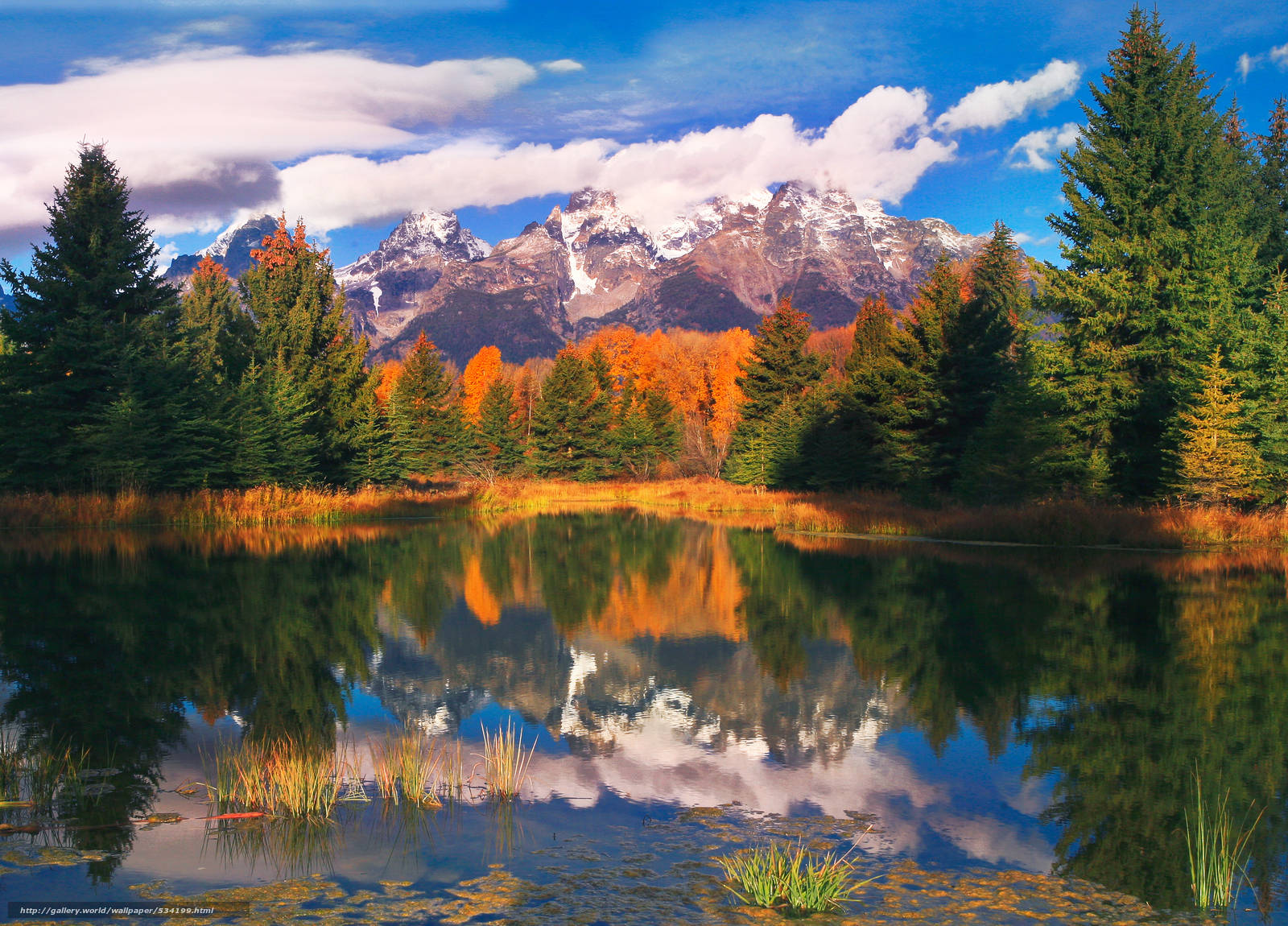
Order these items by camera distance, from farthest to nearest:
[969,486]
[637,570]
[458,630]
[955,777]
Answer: [969,486] < [637,570] < [458,630] < [955,777]

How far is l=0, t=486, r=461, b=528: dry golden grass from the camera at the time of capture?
28.4m

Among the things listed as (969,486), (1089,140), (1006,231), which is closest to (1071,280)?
(1089,140)

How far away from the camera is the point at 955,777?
7219mm

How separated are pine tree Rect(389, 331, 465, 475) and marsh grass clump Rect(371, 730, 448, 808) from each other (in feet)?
194

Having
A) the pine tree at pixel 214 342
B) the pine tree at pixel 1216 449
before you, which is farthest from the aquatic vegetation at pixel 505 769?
the pine tree at pixel 214 342

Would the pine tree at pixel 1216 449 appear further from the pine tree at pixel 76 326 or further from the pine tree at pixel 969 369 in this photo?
the pine tree at pixel 76 326

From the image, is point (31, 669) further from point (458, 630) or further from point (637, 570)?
point (637, 570)

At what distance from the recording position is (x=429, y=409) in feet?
221

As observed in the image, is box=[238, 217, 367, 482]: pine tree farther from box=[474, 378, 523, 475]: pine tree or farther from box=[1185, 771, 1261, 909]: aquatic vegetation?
box=[1185, 771, 1261, 909]: aquatic vegetation

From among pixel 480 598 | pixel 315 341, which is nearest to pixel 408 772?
pixel 480 598

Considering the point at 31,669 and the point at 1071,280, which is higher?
the point at 1071,280

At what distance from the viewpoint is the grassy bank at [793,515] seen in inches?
982

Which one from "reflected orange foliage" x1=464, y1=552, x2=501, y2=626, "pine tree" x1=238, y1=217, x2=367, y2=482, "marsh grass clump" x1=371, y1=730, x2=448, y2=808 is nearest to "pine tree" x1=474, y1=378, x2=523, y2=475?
"pine tree" x1=238, y1=217, x2=367, y2=482

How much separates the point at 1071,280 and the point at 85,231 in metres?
35.9
